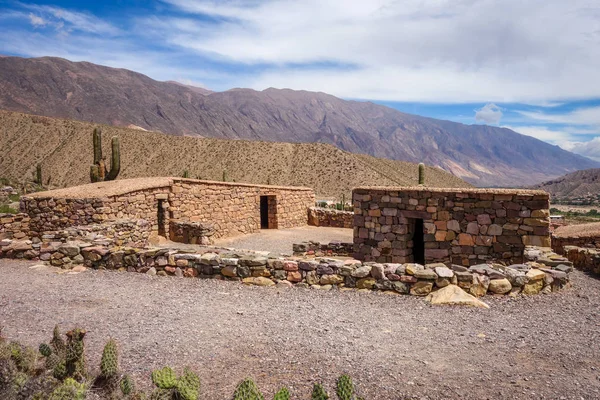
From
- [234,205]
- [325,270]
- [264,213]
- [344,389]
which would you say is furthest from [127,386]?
[264,213]

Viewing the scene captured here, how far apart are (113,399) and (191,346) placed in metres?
1.09

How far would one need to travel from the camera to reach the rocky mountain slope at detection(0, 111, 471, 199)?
53.4 meters

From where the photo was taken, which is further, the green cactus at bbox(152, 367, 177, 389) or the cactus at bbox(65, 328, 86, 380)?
the cactus at bbox(65, 328, 86, 380)

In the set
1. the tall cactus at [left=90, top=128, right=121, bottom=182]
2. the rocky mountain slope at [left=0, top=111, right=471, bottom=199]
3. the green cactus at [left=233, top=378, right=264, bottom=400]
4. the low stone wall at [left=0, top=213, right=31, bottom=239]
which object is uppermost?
the rocky mountain slope at [left=0, top=111, right=471, bottom=199]

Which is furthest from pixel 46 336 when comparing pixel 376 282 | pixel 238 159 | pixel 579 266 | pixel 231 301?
pixel 238 159

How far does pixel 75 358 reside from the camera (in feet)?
12.6

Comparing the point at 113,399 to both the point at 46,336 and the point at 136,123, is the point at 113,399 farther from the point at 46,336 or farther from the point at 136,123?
the point at 136,123

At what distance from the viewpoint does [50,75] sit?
138 metres

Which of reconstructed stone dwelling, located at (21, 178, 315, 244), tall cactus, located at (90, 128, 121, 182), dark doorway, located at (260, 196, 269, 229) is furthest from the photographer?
dark doorway, located at (260, 196, 269, 229)

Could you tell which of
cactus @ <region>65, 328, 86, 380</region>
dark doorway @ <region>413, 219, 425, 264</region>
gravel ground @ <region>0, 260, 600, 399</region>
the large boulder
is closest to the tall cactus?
gravel ground @ <region>0, 260, 600, 399</region>

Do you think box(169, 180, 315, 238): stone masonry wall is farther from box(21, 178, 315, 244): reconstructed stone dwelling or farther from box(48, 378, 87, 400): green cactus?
box(48, 378, 87, 400): green cactus

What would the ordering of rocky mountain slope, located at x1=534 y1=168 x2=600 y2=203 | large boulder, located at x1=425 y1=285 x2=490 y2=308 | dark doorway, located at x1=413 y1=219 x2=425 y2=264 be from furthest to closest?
rocky mountain slope, located at x1=534 y1=168 x2=600 y2=203 → dark doorway, located at x1=413 y1=219 x2=425 y2=264 → large boulder, located at x1=425 y1=285 x2=490 y2=308

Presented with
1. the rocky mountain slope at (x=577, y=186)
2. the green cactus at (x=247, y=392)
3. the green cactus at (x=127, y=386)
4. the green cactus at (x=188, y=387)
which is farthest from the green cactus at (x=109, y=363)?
the rocky mountain slope at (x=577, y=186)

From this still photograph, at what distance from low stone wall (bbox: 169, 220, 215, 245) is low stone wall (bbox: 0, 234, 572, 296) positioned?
19.3 feet
